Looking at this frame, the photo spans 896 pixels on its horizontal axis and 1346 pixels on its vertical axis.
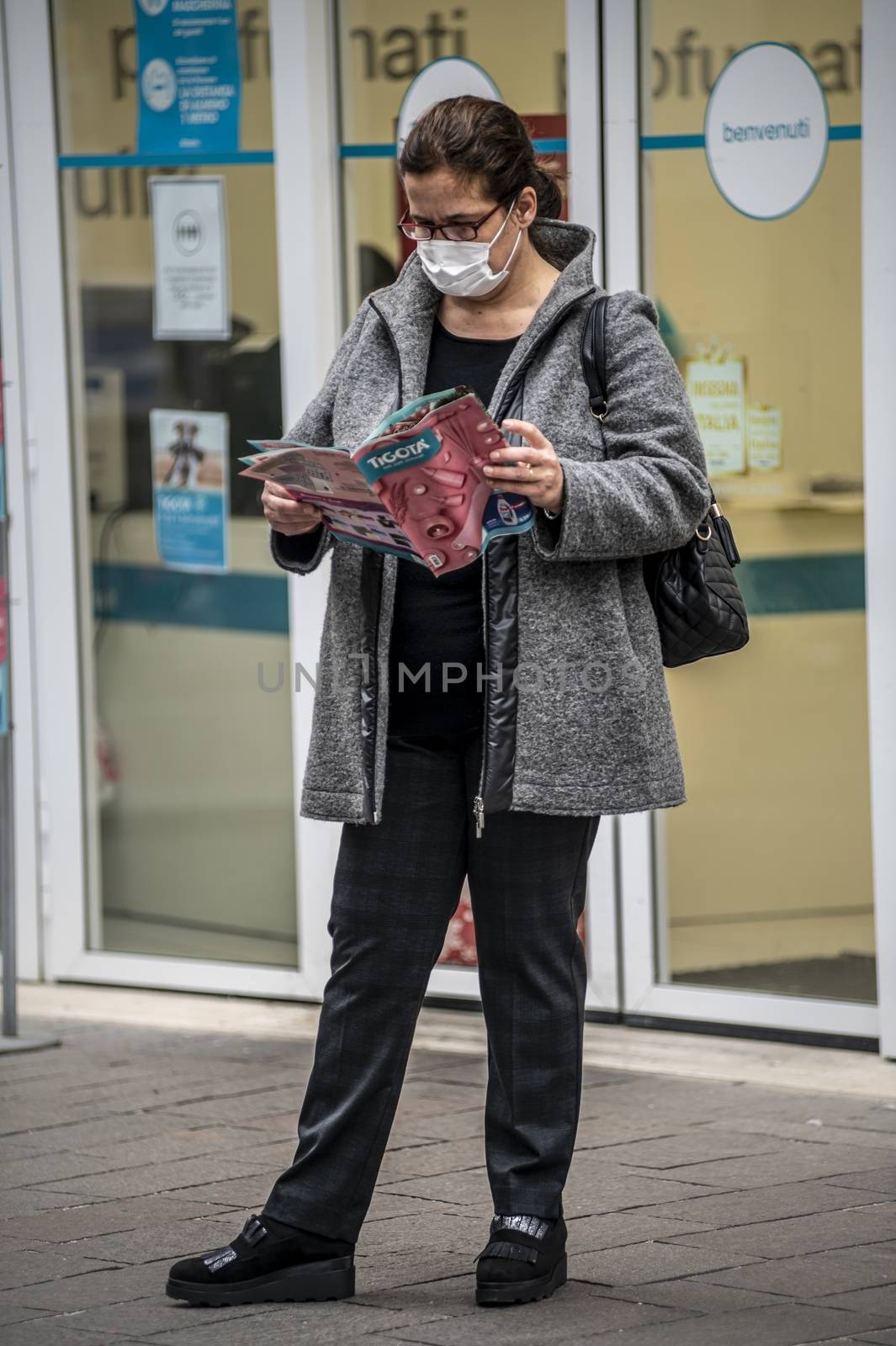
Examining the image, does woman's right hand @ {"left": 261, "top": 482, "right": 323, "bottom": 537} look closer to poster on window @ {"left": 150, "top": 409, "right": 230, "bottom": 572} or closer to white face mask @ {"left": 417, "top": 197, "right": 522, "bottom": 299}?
white face mask @ {"left": 417, "top": 197, "right": 522, "bottom": 299}

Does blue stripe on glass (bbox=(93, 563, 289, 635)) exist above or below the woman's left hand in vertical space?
below

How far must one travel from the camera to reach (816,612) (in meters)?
5.20

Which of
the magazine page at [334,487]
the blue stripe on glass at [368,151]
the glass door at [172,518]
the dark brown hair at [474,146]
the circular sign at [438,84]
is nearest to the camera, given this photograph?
the magazine page at [334,487]

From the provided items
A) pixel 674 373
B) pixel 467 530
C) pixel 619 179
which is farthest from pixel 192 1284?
pixel 619 179

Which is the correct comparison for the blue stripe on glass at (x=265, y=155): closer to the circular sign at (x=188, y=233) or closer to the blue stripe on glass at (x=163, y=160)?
the blue stripe on glass at (x=163, y=160)

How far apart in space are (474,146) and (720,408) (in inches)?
79.7

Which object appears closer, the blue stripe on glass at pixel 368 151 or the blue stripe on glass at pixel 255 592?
the blue stripe on glass at pixel 255 592

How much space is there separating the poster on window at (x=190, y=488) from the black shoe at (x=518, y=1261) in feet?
9.19

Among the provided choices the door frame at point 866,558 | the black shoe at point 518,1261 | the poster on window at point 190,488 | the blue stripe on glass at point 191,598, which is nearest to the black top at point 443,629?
the black shoe at point 518,1261

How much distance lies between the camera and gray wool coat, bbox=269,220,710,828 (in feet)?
11.0

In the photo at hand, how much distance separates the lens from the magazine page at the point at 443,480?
301 cm

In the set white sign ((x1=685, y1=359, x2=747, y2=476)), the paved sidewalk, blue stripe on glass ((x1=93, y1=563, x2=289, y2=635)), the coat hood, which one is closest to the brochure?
the coat hood

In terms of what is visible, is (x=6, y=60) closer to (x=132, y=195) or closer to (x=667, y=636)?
(x=132, y=195)

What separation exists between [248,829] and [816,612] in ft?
5.88
